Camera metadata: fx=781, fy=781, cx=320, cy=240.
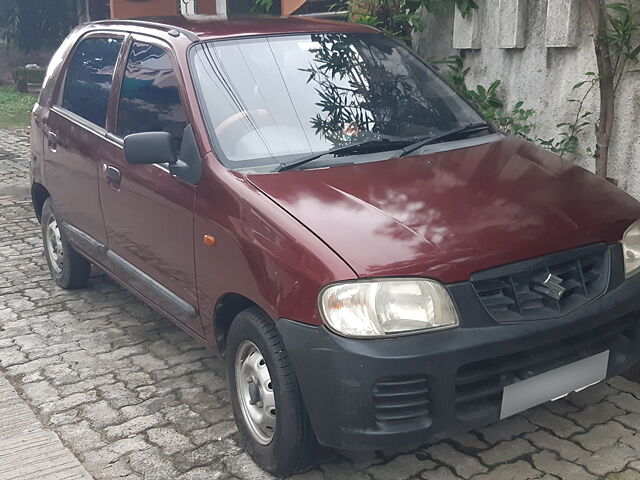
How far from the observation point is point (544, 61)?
6.18 meters

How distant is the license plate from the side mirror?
1885mm

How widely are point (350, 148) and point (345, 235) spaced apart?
2.78 feet

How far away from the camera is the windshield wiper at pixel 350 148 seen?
3594 mm

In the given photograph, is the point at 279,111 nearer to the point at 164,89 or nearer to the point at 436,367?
the point at 164,89

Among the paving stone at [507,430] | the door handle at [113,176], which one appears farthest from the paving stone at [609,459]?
the door handle at [113,176]

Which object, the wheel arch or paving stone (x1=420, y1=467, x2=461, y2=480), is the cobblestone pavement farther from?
the wheel arch

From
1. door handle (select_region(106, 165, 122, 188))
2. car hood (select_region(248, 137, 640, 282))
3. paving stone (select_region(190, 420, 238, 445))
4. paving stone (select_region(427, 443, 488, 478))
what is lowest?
paving stone (select_region(190, 420, 238, 445))

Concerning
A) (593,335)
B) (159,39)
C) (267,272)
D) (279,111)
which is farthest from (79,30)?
(593,335)

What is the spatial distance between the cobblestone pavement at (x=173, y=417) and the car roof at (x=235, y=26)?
1870mm

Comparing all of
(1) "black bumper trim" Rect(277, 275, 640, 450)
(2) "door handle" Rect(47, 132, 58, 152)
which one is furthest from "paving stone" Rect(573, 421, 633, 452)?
(2) "door handle" Rect(47, 132, 58, 152)

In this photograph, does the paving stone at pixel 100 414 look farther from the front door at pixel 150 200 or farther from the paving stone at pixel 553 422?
the paving stone at pixel 553 422

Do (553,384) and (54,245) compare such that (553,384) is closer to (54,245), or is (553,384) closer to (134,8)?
(54,245)

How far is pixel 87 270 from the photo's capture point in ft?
18.8

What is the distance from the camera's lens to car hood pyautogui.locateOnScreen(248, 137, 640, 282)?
296 cm
